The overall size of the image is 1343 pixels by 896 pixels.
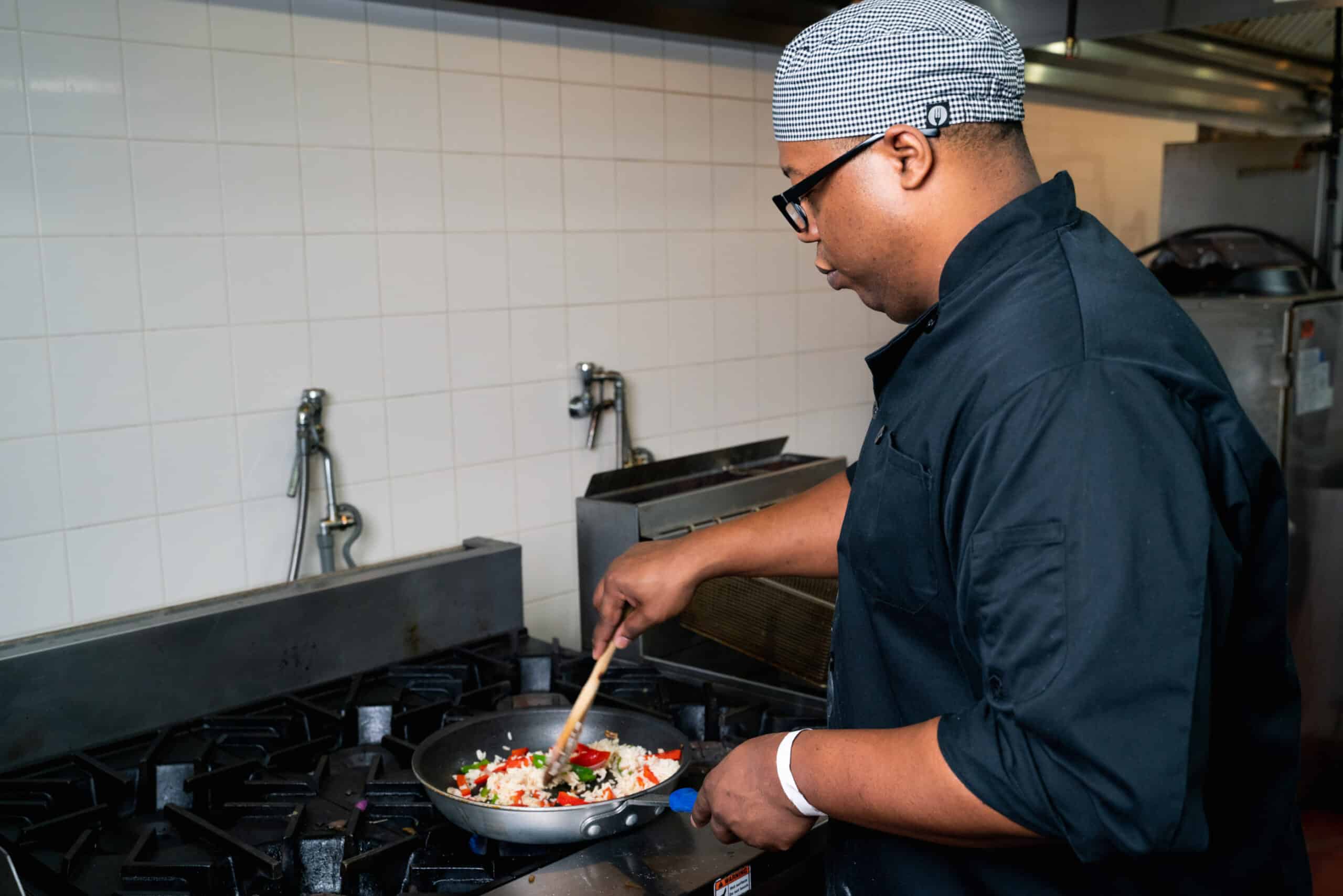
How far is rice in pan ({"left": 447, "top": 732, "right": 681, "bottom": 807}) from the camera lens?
4.49 feet

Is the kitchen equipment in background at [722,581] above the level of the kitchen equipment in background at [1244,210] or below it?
below

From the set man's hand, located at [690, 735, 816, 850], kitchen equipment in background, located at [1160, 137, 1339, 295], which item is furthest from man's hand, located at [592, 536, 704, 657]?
kitchen equipment in background, located at [1160, 137, 1339, 295]

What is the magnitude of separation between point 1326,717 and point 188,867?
2653 millimetres

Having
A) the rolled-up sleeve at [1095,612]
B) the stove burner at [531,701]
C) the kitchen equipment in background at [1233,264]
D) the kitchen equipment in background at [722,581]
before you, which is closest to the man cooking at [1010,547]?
the rolled-up sleeve at [1095,612]

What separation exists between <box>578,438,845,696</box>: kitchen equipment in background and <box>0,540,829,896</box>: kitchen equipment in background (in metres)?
0.15

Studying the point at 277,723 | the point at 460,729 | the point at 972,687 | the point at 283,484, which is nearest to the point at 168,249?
the point at 283,484

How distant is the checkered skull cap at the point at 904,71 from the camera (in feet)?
3.13

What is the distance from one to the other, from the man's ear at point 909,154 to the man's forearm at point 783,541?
513 mm

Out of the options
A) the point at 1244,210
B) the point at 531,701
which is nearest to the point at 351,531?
the point at 531,701

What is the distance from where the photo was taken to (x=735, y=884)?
4.09ft

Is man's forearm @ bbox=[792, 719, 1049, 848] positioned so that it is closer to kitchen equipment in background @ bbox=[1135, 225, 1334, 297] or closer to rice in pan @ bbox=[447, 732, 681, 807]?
rice in pan @ bbox=[447, 732, 681, 807]

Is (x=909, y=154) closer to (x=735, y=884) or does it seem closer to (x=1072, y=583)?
(x=1072, y=583)

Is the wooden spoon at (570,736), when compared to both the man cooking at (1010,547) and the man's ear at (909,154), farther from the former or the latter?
the man's ear at (909,154)

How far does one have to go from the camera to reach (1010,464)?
847 millimetres
